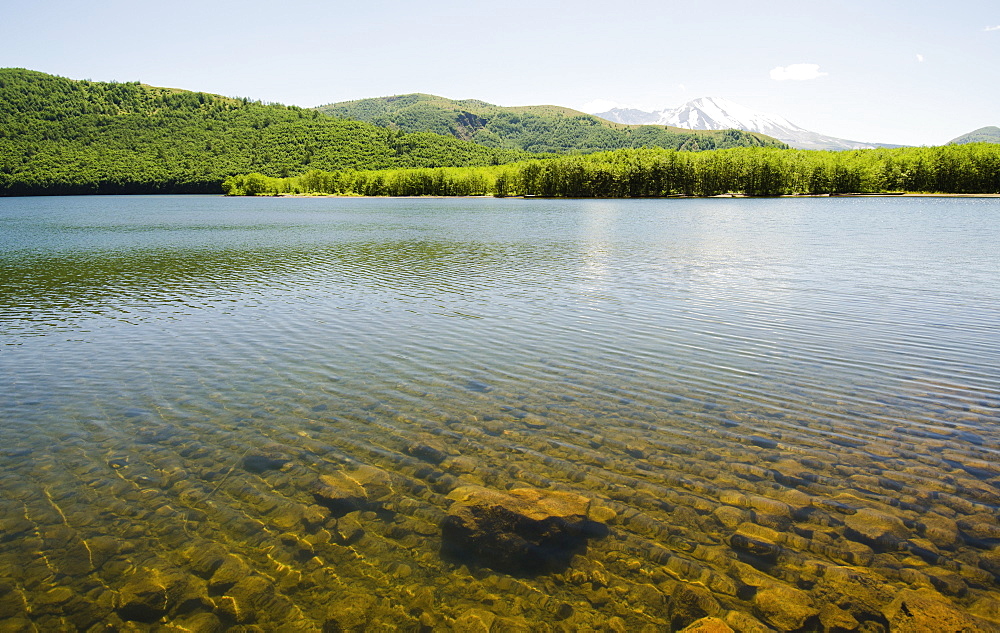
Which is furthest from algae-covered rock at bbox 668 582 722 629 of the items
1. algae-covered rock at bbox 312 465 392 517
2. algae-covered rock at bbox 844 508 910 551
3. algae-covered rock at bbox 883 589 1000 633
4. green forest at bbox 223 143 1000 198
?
green forest at bbox 223 143 1000 198

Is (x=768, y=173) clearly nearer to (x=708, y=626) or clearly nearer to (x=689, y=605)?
(x=689, y=605)

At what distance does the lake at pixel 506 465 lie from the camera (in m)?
6.02

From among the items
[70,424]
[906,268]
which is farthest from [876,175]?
[70,424]

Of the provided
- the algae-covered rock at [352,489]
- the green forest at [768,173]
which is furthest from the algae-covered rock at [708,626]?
the green forest at [768,173]

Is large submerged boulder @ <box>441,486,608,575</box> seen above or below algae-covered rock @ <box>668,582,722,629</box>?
above

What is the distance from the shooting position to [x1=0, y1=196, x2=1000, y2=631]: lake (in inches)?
237

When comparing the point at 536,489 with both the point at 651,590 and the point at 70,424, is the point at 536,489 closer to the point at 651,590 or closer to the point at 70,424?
the point at 651,590

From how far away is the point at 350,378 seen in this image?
13.2m

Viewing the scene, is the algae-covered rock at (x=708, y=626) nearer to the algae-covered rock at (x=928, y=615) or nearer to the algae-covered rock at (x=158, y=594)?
the algae-covered rock at (x=928, y=615)

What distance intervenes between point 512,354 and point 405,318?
19.4ft

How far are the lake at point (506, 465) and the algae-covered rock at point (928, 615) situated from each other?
0.09 feet

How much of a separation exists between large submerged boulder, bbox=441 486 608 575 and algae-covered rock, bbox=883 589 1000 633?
3.09 meters

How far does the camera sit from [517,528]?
7152 millimetres

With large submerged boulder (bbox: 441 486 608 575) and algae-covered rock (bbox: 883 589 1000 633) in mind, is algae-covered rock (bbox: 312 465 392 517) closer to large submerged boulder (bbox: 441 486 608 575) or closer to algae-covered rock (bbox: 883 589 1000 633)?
large submerged boulder (bbox: 441 486 608 575)
